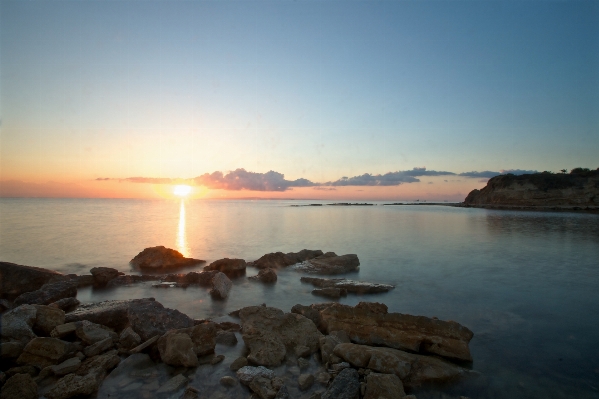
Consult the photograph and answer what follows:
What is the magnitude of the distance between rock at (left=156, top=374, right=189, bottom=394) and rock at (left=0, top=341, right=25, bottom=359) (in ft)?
10.7

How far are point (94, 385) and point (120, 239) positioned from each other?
1112 inches

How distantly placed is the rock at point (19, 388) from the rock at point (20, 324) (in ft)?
5.44

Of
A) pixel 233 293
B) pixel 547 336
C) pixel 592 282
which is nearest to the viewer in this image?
pixel 547 336

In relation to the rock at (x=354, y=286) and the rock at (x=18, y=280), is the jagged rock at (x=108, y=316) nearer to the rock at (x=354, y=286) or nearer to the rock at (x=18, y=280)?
the rock at (x=18, y=280)

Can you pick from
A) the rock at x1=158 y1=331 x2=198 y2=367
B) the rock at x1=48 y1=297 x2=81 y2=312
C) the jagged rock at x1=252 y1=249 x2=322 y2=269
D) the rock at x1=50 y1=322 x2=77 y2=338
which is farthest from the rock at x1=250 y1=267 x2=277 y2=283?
the rock at x1=50 y1=322 x2=77 y2=338

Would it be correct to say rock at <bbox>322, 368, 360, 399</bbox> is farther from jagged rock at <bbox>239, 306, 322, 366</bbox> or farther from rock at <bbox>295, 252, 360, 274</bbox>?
rock at <bbox>295, 252, 360, 274</bbox>

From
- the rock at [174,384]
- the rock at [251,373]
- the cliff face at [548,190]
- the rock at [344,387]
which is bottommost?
the rock at [174,384]

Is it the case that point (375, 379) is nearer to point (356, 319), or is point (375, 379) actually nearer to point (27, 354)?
point (356, 319)

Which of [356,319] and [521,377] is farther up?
[356,319]

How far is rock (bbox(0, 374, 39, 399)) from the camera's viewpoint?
5273 mm

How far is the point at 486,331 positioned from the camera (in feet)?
30.3

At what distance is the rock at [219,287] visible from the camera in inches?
486

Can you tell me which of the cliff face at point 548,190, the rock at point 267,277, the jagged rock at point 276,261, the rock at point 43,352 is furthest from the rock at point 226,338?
the cliff face at point 548,190

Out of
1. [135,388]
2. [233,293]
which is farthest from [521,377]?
[233,293]
